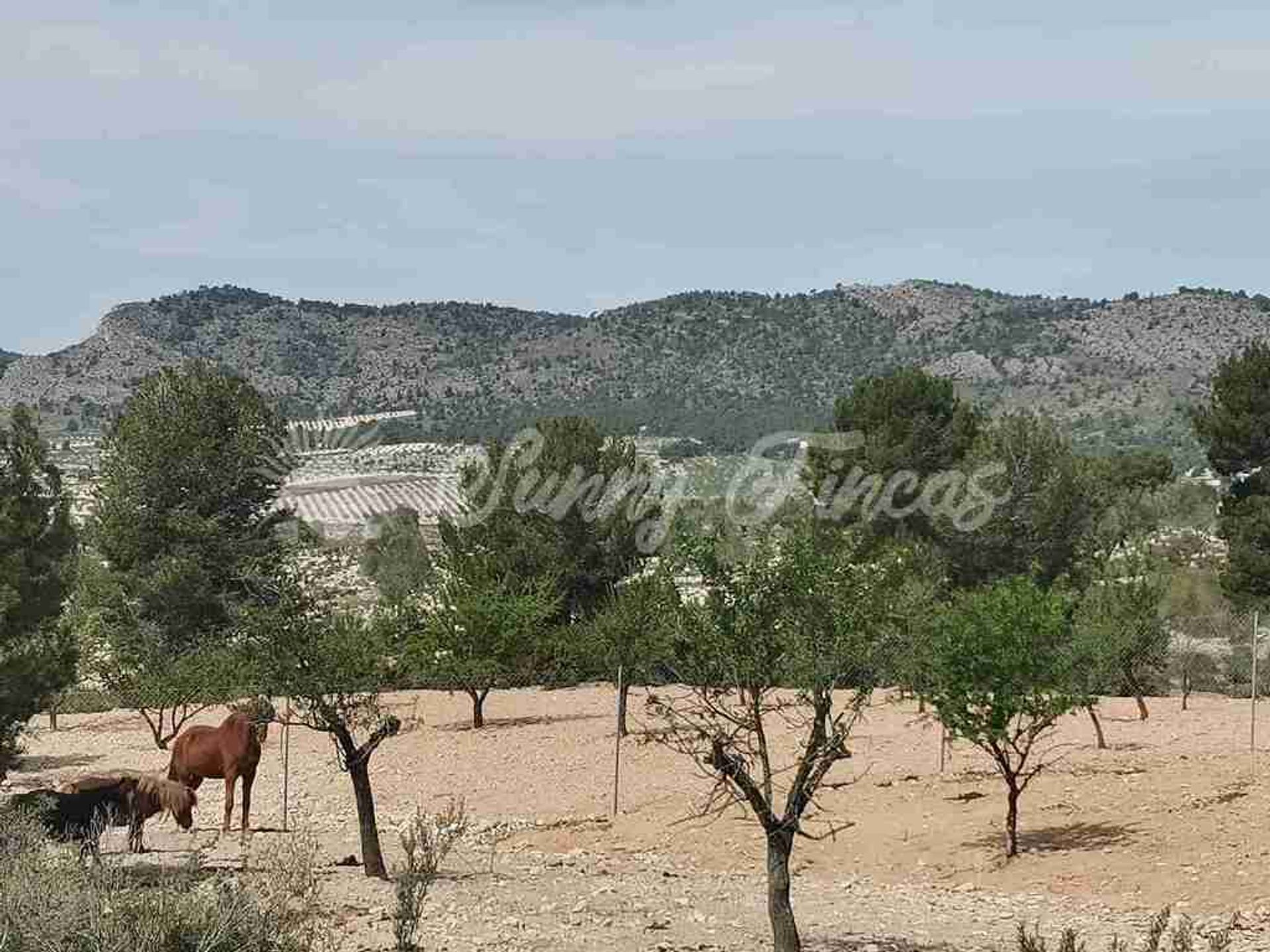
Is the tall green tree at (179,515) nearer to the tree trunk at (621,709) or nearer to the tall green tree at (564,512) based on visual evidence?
the tall green tree at (564,512)

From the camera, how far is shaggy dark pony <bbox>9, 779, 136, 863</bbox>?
16.9 meters

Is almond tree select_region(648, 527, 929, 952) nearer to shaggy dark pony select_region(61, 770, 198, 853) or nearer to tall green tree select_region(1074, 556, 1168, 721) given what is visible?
shaggy dark pony select_region(61, 770, 198, 853)

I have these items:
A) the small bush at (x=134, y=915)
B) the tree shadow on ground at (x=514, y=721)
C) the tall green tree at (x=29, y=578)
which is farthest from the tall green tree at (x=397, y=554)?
the small bush at (x=134, y=915)

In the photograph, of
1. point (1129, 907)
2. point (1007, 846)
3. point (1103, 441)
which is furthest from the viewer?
point (1103, 441)

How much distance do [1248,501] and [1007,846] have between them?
98.7 feet

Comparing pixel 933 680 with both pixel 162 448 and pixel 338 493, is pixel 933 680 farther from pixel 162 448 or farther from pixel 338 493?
pixel 338 493

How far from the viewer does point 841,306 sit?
162 meters

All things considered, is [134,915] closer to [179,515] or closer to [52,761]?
[52,761]

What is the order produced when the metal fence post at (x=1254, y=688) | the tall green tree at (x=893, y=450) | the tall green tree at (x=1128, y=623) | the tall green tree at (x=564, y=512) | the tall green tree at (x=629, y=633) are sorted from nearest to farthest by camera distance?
the metal fence post at (x=1254, y=688) < the tall green tree at (x=1128, y=623) < the tall green tree at (x=629, y=633) < the tall green tree at (x=564, y=512) < the tall green tree at (x=893, y=450)

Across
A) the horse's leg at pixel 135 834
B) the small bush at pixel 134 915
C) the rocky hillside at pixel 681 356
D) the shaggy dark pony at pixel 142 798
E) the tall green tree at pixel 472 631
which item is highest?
the rocky hillside at pixel 681 356

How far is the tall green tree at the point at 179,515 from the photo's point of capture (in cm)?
4066

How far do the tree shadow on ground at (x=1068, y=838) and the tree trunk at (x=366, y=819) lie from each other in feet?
26.7

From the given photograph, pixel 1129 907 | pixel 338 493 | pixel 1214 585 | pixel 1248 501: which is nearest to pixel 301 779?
pixel 1129 907

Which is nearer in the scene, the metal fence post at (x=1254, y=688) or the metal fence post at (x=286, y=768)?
the metal fence post at (x=286, y=768)
